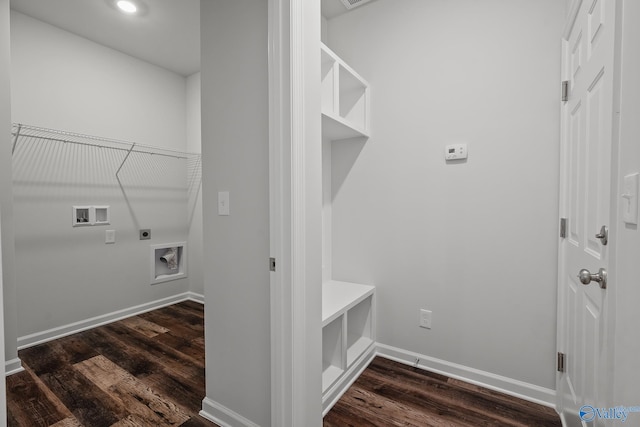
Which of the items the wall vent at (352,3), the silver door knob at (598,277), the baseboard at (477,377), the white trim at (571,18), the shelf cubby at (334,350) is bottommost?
the baseboard at (477,377)

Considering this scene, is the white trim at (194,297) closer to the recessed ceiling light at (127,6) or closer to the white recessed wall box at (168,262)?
the white recessed wall box at (168,262)

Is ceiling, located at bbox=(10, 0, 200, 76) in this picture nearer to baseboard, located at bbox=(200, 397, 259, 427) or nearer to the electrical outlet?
baseboard, located at bbox=(200, 397, 259, 427)

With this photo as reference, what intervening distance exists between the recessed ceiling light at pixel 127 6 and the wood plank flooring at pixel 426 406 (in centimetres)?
322

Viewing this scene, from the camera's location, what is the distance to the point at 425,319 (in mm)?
2062

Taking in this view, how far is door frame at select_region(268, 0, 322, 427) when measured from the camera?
1.19 meters

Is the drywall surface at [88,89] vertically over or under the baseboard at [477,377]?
over

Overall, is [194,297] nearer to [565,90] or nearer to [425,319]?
[425,319]

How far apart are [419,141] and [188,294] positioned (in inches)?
126

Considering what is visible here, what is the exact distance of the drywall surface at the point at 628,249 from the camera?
2.15ft

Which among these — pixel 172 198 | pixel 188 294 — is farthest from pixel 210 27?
pixel 188 294

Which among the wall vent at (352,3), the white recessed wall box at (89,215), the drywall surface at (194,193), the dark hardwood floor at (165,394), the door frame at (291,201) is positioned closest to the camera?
the door frame at (291,201)

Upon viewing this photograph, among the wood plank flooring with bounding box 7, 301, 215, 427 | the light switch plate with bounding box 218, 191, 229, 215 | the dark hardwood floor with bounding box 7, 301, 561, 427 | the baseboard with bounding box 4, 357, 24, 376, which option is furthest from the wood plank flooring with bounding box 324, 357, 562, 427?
the baseboard with bounding box 4, 357, 24, 376

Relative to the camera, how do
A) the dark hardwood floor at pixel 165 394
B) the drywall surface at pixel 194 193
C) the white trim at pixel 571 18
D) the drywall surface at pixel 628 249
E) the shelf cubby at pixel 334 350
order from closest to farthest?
the drywall surface at pixel 628 249 → the white trim at pixel 571 18 → the dark hardwood floor at pixel 165 394 → the shelf cubby at pixel 334 350 → the drywall surface at pixel 194 193

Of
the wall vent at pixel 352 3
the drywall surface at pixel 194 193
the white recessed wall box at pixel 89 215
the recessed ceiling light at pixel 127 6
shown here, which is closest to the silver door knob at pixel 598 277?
the wall vent at pixel 352 3
